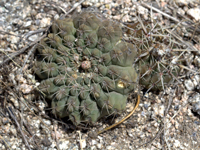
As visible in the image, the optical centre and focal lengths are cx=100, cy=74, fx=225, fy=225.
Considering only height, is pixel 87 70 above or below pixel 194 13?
below

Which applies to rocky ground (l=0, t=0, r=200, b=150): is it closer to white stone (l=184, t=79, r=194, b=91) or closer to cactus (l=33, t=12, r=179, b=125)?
white stone (l=184, t=79, r=194, b=91)

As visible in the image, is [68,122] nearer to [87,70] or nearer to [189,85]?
[87,70]

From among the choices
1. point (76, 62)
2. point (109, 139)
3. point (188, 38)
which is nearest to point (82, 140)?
point (109, 139)

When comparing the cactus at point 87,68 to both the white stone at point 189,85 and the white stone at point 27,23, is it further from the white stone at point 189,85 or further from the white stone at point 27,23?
the white stone at point 189,85

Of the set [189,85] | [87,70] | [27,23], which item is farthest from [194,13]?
[27,23]

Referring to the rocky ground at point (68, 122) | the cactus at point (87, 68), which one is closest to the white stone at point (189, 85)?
the rocky ground at point (68, 122)

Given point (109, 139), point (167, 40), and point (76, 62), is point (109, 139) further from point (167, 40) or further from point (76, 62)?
point (167, 40)
